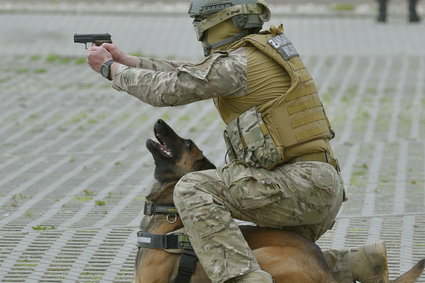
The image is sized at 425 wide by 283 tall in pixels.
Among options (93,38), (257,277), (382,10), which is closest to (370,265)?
(257,277)

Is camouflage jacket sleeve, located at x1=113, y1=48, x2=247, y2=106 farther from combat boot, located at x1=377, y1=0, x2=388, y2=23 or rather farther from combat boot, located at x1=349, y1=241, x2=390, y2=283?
combat boot, located at x1=377, y1=0, x2=388, y2=23

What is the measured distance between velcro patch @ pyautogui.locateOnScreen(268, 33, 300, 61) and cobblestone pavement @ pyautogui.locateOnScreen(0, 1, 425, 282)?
191 centimetres

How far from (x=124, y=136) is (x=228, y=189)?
6341mm

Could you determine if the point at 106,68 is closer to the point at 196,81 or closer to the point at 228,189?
the point at 196,81

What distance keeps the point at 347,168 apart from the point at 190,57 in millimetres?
6327

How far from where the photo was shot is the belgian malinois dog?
5465mm

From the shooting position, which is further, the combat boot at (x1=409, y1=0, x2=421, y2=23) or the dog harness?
the combat boot at (x1=409, y1=0, x2=421, y2=23)

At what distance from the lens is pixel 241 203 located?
18.1 ft

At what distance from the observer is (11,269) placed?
6945 millimetres

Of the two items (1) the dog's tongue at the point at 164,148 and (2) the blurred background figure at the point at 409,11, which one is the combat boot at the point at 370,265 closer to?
(1) the dog's tongue at the point at 164,148

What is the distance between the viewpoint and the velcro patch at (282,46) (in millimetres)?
5570

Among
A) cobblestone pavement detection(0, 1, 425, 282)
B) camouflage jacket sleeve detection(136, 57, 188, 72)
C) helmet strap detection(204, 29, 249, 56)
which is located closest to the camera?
Result: helmet strap detection(204, 29, 249, 56)

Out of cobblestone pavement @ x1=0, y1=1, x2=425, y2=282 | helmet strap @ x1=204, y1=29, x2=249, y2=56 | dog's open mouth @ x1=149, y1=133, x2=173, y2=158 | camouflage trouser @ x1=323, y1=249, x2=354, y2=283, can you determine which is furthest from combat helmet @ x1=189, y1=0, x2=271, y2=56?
cobblestone pavement @ x1=0, y1=1, x2=425, y2=282

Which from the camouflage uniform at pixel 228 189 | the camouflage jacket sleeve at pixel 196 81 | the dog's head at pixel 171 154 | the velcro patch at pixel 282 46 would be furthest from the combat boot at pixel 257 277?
the velcro patch at pixel 282 46
